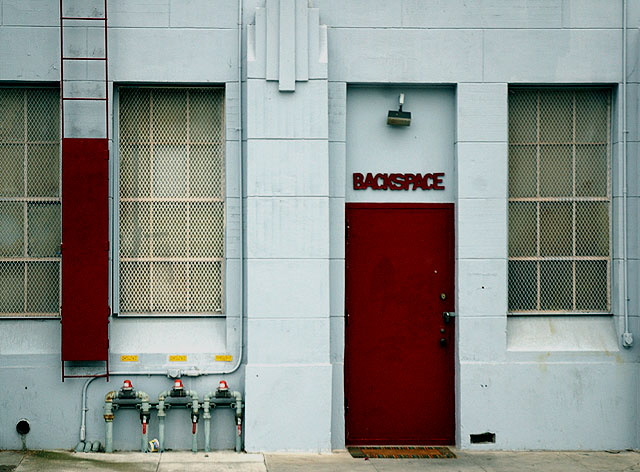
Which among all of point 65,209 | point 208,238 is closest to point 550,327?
point 208,238

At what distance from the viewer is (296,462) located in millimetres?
10250

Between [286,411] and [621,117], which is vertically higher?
[621,117]

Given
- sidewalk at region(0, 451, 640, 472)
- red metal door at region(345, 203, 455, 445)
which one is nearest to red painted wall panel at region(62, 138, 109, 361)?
sidewalk at region(0, 451, 640, 472)

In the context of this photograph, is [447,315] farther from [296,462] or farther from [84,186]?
[84,186]

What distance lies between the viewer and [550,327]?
11305 millimetres

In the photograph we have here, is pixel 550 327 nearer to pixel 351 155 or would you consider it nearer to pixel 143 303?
pixel 351 155

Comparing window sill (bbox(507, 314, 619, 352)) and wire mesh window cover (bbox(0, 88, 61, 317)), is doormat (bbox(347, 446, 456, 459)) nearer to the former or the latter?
window sill (bbox(507, 314, 619, 352))

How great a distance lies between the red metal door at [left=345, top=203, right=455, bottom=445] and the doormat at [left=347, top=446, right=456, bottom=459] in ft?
0.27

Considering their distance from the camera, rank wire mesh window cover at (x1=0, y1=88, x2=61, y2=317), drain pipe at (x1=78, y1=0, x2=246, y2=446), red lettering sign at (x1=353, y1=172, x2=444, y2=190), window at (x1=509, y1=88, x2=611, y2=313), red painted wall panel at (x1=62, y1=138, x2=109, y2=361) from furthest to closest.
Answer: window at (x1=509, y1=88, x2=611, y2=313), red lettering sign at (x1=353, y1=172, x2=444, y2=190), wire mesh window cover at (x1=0, y1=88, x2=61, y2=317), drain pipe at (x1=78, y1=0, x2=246, y2=446), red painted wall panel at (x1=62, y1=138, x2=109, y2=361)

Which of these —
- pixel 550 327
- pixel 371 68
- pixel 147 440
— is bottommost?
pixel 147 440

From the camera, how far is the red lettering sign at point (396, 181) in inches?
439

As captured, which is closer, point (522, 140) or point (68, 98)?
point (68, 98)

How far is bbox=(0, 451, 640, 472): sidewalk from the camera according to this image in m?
9.99

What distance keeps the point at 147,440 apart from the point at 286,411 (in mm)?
1560
